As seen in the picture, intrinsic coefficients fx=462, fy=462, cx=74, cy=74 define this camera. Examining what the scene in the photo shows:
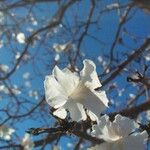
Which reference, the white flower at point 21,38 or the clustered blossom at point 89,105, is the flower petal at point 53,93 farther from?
the white flower at point 21,38

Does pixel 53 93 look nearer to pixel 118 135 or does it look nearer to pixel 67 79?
pixel 67 79

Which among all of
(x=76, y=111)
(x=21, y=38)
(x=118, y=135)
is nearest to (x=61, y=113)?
(x=76, y=111)

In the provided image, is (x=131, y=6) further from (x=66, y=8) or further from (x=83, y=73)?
(x=83, y=73)

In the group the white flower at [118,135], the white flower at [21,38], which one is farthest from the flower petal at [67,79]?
the white flower at [21,38]

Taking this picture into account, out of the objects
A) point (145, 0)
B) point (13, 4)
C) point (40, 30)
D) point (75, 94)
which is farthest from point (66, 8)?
point (75, 94)

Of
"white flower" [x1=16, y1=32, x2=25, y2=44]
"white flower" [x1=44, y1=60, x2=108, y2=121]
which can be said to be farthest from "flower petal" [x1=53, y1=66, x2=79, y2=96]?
"white flower" [x1=16, y1=32, x2=25, y2=44]

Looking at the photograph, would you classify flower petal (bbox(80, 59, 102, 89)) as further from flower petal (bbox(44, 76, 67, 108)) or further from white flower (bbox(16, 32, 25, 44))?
white flower (bbox(16, 32, 25, 44))
